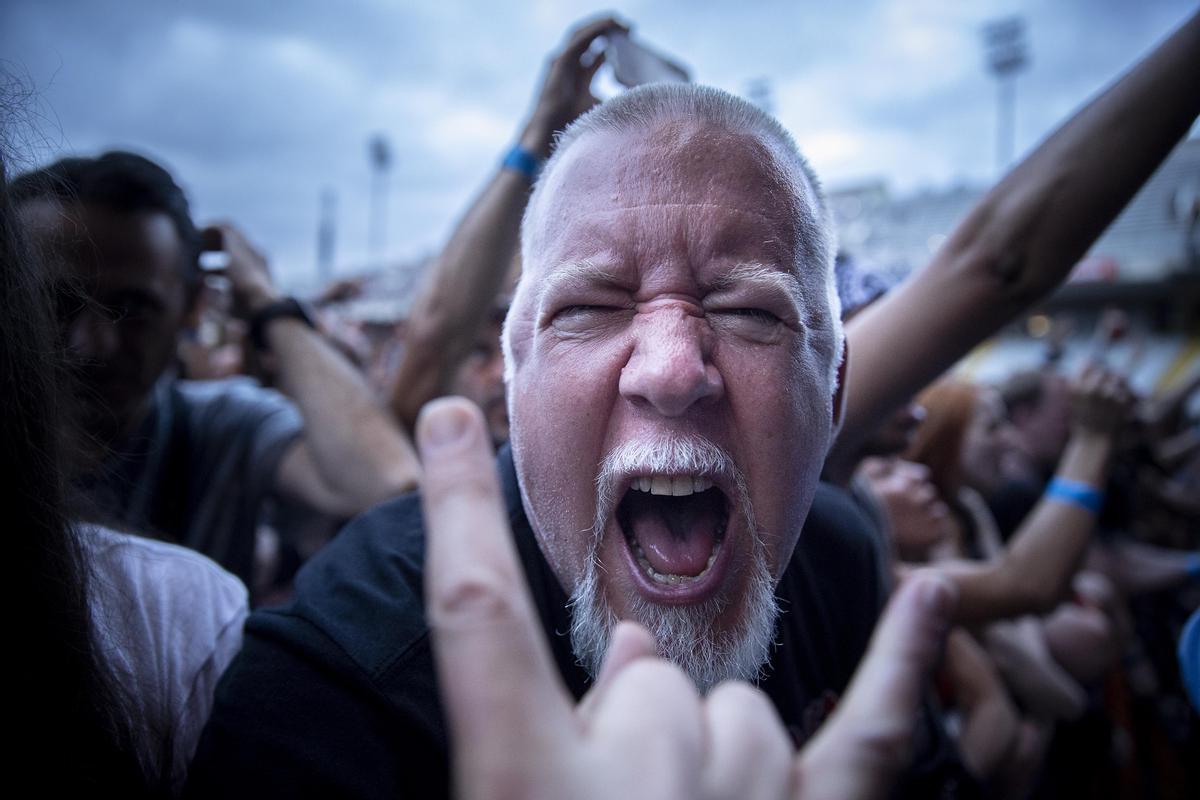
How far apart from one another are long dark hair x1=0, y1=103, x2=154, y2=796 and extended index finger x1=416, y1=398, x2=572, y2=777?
2.43 ft

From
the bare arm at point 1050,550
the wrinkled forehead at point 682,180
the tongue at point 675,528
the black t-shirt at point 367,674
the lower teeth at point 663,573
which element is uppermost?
the wrinkled forehead at point 682,180

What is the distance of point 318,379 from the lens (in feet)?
7.86

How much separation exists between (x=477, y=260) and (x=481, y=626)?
173 centimetres

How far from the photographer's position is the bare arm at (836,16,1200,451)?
67.9 inches

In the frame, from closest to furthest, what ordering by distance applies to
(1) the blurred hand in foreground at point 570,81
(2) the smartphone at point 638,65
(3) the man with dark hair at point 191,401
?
(2) the smartphone at point 638,65
(1) the blurred hand in foreground at point 570,81
(3) the man with dark hair at point 191,401

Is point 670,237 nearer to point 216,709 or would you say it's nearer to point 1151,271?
point 216,709

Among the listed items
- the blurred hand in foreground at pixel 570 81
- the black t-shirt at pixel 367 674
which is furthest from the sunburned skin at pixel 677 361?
the blurred hand in foreground at pixel 570 81

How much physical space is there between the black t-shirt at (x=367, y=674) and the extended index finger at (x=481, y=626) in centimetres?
53

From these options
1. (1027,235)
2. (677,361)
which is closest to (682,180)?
(677,361)

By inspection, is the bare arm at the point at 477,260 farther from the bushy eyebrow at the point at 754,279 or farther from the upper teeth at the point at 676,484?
the upper teeth at the point at 676,484

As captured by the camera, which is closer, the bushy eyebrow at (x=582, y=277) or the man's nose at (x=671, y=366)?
the man's nose at (x=671, y=366)

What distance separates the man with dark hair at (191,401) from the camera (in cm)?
189

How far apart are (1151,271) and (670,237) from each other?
28.4m

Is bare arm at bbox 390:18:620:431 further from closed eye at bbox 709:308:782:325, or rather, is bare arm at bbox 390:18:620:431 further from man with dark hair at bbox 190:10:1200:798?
closed eye at bbox 709:308:782:325
